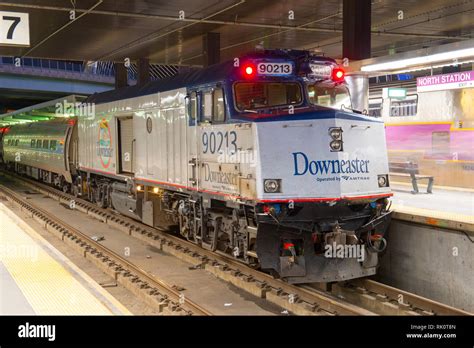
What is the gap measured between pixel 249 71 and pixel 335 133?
5.93 ft

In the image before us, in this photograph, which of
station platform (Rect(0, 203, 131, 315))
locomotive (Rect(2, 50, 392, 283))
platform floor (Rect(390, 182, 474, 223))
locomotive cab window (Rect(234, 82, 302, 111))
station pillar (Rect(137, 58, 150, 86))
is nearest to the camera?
station platform (Rect(0, 203, 131, 315))

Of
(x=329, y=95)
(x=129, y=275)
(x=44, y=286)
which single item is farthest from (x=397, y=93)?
(x=44, y=286)

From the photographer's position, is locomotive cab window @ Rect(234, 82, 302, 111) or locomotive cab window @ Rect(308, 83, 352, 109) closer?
locomotive cab window @ Rect(234, 82, 302, 111)

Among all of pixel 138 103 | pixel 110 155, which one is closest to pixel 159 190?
pixel 138 103

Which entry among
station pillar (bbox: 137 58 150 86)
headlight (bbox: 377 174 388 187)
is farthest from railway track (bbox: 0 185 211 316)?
station pillar (bbox: 137 58 150 86)

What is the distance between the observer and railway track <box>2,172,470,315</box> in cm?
771

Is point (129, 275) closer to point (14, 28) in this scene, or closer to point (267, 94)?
point (267, 94)

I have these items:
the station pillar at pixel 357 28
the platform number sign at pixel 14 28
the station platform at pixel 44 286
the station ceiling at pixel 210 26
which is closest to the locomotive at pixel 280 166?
the station platform at pixel 44 286

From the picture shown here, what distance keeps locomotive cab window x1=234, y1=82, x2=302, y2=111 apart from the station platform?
12.9ft

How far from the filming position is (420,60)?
10.2 meters

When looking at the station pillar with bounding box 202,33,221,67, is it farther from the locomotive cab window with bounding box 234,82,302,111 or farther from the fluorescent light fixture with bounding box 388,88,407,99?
the locomotive cab window with bounding box 234,82,302,111
